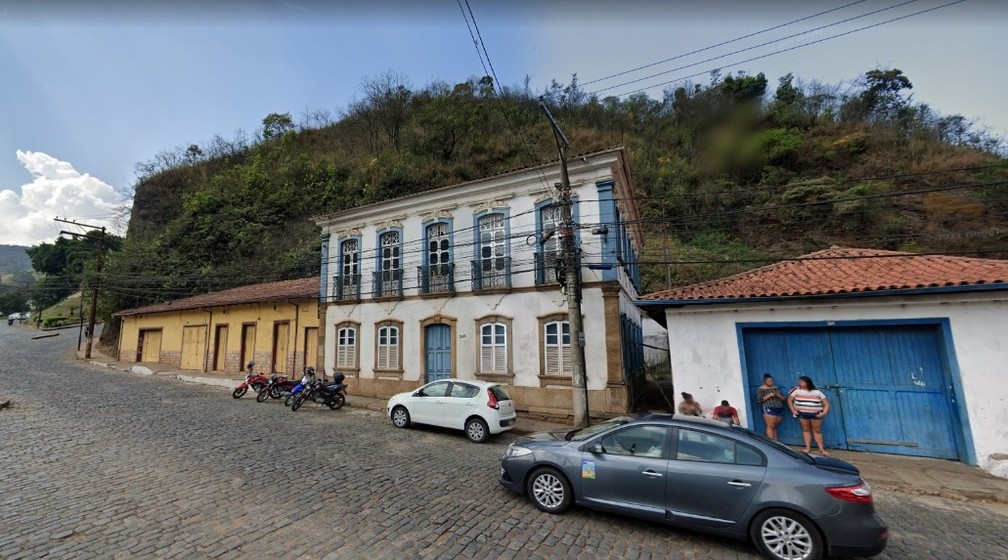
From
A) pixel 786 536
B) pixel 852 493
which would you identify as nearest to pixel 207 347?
pixel 786 536

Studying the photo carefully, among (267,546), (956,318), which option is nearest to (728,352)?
(956,318)

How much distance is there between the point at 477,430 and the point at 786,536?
265 inches

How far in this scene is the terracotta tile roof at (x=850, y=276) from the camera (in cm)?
812

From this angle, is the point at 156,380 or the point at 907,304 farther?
the point at 156,380

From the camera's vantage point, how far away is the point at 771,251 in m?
25.2

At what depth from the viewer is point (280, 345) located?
18.6 metres

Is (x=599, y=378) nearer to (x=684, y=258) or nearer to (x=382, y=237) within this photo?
(x=382, y=237)

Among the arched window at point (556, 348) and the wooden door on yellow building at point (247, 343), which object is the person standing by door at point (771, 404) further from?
the wooden door on yellow building at point (247, 343)

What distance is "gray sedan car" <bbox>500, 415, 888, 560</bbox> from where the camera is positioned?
4172 millimetres

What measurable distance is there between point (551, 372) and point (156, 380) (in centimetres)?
1908

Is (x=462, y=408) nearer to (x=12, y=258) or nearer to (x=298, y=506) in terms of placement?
(x=298, y=506)

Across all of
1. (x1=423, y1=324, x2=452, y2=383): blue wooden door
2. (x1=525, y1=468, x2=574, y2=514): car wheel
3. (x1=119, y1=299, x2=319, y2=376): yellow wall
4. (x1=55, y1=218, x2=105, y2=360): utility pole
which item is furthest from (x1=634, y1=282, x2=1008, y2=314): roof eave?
(x1=55, y1=218, x2=105, y2=360): utility pole

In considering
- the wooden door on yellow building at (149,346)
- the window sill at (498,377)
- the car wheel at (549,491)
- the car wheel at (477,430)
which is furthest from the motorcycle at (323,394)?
the wooden door on yellow building at (149,346)

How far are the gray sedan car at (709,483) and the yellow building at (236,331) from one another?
46.3 ft
